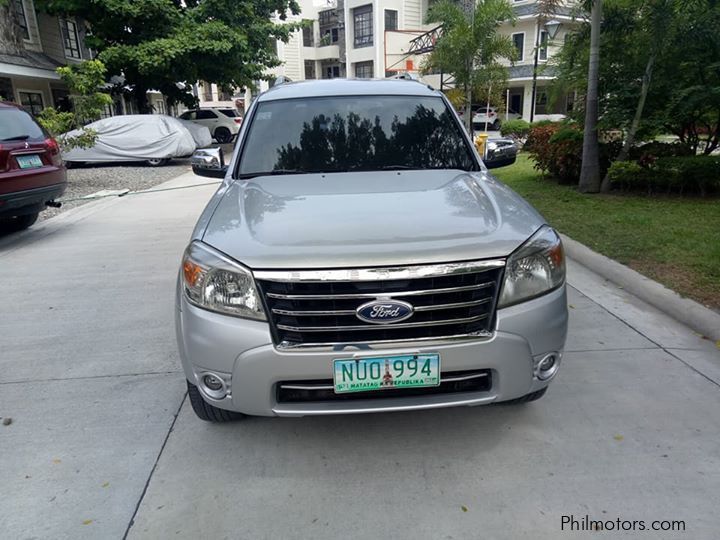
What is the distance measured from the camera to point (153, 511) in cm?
239

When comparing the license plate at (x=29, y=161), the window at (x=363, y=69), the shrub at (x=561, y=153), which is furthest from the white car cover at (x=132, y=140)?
the window at (x=363, y=69)

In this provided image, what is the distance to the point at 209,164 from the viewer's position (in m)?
4.20

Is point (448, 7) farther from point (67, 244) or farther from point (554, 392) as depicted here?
point (554, 392)

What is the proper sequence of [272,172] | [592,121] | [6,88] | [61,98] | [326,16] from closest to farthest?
[272,172] < [592,121] < [6,88] < [61,98] < [326,16]

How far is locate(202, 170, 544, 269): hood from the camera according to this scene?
2340 millimetres

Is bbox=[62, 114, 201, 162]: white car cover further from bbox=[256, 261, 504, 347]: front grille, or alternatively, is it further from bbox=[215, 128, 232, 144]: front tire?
bbox=[256, 261, 504, 347]: front grille

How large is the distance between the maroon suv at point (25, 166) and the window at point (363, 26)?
1284 inches

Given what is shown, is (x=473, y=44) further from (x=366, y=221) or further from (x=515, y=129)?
(x=366, y=221)

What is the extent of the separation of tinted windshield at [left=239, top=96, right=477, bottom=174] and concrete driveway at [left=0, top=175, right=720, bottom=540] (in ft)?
5.07

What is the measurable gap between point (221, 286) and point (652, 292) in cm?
377

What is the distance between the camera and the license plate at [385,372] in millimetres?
2332

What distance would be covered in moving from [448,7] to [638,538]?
18.0 m

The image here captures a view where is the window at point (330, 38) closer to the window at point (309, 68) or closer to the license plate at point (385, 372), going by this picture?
the window at point (309, 68)

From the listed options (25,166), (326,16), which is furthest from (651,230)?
(326,16)
